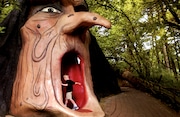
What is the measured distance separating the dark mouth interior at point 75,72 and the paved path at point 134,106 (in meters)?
0.45

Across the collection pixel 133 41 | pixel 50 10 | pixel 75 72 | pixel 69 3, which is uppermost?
pixel 69 3

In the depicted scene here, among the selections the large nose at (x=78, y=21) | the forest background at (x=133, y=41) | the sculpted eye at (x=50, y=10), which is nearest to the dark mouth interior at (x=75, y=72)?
the large nose at (x=78, y=21)

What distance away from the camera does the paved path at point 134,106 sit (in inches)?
191

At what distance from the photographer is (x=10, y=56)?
16.3ft

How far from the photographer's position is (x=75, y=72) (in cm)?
499

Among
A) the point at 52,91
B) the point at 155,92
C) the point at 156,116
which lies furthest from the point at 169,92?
the point at 52,91

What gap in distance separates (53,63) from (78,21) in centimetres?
75

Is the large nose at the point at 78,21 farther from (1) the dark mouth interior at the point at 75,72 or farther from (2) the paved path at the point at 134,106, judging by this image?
(2) the paved path at the point at 134,106

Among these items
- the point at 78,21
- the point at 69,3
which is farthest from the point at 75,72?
the point at 69,3

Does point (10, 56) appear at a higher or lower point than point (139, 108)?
higher

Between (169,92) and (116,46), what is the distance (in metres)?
1.90

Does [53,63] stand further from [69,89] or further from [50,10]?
[50,10]

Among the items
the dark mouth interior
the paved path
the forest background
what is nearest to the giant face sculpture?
the dark mouth interior

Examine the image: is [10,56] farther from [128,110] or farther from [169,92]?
[169,92]
